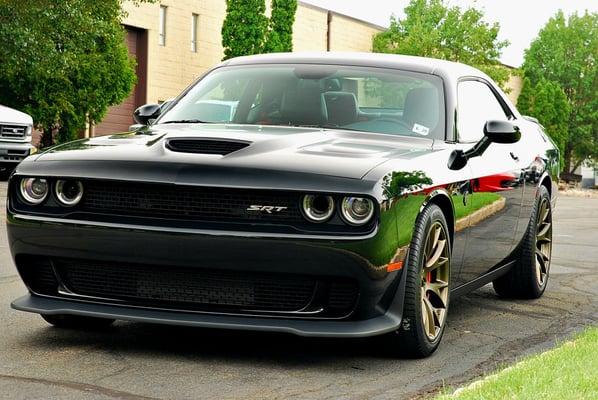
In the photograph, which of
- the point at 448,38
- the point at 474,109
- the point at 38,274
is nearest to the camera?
the point at 38,274

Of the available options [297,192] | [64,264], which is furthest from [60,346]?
[297,192]

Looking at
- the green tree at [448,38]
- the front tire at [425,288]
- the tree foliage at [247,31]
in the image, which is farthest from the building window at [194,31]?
the front tire at [425,288]

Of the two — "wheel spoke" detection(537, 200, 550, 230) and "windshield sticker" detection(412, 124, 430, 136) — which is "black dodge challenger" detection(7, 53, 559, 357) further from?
"wheel spoke" detection(537, 200, 550, 230)

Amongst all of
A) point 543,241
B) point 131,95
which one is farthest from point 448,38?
point 543,241

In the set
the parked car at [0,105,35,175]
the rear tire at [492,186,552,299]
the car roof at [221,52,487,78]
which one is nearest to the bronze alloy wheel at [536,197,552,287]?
the rear tire at [492,186,552,299]

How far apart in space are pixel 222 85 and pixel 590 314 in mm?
2699

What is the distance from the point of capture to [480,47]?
6078 centimetres

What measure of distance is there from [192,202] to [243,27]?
4063 cm

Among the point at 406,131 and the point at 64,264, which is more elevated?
the point at 406,131

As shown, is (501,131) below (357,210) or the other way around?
the other way around

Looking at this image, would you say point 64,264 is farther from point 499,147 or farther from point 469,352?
point 499,147

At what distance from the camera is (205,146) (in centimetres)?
541

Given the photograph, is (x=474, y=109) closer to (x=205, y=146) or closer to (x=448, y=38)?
(x=205, y=146)

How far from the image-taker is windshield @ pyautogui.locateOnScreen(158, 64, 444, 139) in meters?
6.42
